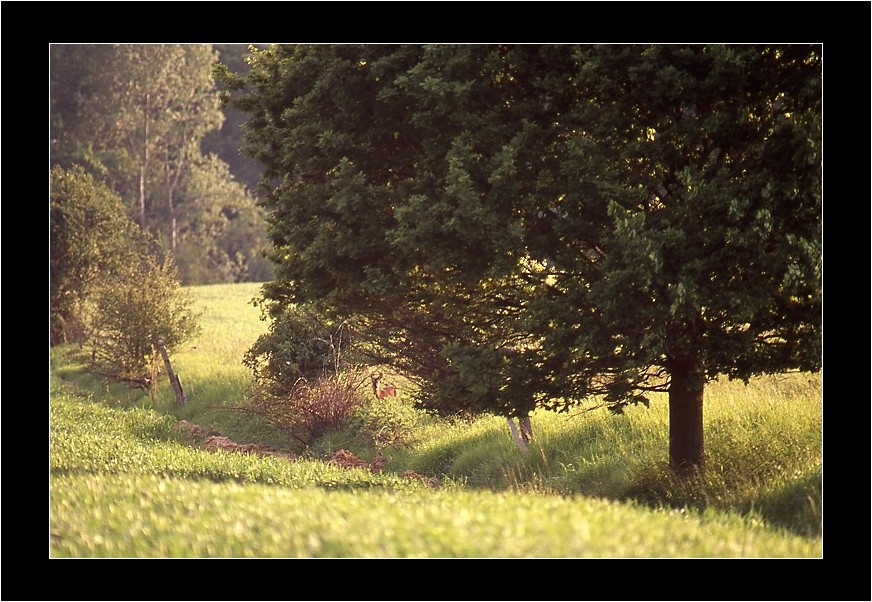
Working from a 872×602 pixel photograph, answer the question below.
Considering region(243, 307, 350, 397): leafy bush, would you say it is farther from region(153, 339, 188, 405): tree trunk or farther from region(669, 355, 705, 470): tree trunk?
region(669, 355, 705, 470): tree trunk

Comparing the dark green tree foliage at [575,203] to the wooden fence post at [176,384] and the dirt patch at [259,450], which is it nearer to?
the dirt patch at [259,450]

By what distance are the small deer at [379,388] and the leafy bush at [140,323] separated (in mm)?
8863

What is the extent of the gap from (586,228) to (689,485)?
3.83 m

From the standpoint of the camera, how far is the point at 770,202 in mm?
9555

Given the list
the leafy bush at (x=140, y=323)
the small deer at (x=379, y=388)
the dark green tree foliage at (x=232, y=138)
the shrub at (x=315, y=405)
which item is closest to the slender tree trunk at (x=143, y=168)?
the dark green tree foliage at (x=232, y=138)

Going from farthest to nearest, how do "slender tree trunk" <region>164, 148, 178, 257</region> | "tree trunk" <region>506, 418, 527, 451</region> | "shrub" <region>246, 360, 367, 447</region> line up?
1. "slender tree trunk" <region>164, 148, 178, 257</region>
2. "shrub" <region>246, 360, 367, 447</region>
3. "tree trunk" <region>506, 418, 527, 451</region>

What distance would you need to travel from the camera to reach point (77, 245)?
116ft

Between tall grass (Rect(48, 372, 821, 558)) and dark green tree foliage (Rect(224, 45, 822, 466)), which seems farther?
dark green tree foliage (Rect(224, 45, 822, 466))

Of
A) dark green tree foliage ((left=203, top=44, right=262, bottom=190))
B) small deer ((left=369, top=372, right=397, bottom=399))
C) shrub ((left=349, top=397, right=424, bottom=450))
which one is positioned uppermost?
dark green tree foliage ((left=203, top=44, right=262, bottom=190))

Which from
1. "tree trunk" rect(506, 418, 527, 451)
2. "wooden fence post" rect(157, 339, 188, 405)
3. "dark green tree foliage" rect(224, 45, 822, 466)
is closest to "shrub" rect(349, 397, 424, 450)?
"tree trunk" rect(506, 418, 527, 451)

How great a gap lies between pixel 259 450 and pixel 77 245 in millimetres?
20605

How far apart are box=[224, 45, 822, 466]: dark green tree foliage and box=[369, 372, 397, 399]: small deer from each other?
788 centimetres

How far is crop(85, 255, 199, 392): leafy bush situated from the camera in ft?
88.5

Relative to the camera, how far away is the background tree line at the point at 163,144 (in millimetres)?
55969
